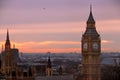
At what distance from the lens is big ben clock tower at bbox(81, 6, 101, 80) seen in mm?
38125

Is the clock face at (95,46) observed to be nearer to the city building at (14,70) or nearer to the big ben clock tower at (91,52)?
the big ben clock tower at (91,52)

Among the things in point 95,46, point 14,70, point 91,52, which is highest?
point 95,46

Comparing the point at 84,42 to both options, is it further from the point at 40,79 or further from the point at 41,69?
the point at 41,69

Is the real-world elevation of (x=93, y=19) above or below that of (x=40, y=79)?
above

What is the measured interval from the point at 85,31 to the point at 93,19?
110 cm

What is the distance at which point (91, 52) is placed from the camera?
127 ft

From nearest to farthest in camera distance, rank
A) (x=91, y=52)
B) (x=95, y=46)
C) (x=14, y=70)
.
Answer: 1. (x=91, y=52)
2. (x=95, y=46)
3. (x=14, y=70)

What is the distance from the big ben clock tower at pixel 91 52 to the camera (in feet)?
125

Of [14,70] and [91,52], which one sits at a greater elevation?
[91,52]

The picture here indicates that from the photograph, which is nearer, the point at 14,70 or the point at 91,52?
the point at 91,52

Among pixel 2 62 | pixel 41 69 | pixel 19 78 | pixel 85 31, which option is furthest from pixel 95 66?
pixel 41 69

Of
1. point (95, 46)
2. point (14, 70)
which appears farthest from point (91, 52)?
point (14, 70)

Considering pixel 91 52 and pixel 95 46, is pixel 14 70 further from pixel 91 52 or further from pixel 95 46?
pixel 95 46

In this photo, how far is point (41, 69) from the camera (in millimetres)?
55312
